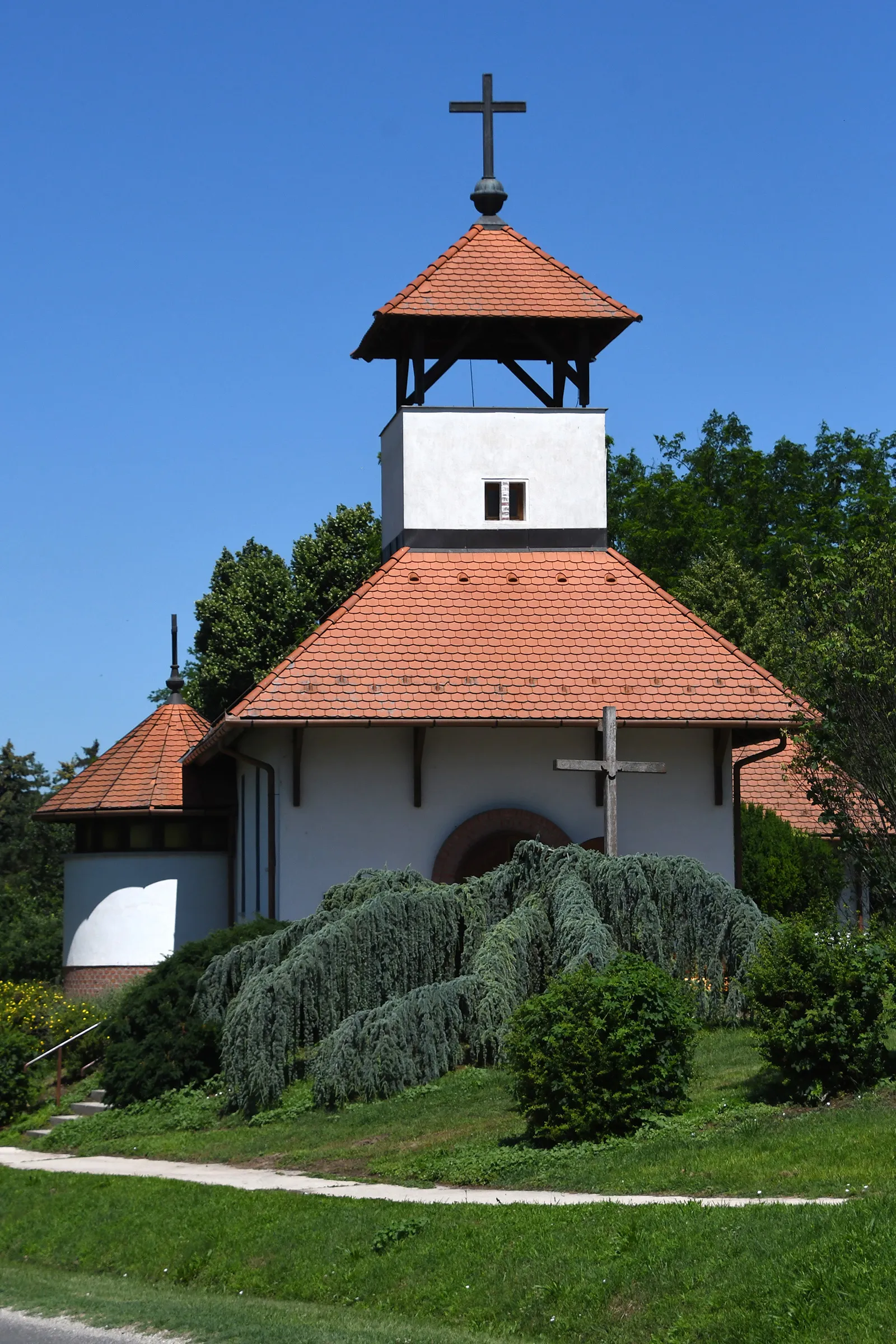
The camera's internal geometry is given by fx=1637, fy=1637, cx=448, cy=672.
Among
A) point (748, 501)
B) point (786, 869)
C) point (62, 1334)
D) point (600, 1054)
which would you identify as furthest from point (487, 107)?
point (748, 501)

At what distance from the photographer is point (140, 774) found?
2559 cm

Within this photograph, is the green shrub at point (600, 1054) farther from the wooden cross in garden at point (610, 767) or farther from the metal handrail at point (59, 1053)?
the metal handrail at point (59, 1053)

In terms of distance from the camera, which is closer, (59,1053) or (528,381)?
(59,1053)

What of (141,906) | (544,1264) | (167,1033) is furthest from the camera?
(141,906)

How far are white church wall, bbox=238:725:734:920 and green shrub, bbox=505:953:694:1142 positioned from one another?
7223 millimetres

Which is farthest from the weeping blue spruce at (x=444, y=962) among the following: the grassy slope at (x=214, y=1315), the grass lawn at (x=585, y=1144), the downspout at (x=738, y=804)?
the grassy slope at (x=214, y=1315)

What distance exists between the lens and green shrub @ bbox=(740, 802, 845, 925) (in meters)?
24.9

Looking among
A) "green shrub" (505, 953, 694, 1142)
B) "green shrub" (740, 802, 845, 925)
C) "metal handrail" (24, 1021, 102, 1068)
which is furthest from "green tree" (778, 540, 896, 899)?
"metal handrail" (24, 1021, 102, 1068)

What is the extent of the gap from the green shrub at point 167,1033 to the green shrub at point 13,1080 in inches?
61.1

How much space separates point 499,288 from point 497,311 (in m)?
0.82

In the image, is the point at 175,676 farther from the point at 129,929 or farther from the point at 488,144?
the point at 488,144

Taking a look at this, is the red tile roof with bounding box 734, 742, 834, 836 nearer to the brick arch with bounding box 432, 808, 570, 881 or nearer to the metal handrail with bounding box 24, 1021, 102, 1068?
the brick arch with bounding box 432, 808, 570, 881

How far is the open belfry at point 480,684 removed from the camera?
63.8 ft

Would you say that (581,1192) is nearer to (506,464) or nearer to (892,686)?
(892,686)
